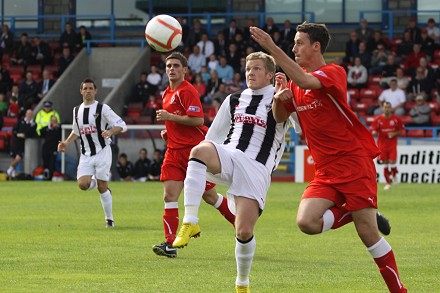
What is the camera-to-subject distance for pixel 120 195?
23.2 meters

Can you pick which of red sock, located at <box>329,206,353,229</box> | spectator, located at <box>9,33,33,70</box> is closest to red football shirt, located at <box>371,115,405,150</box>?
spectator, located at <box>9,33,33,70</box>

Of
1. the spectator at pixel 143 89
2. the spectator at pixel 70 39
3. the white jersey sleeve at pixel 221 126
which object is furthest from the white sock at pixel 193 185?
the spectator at pixel 70 39

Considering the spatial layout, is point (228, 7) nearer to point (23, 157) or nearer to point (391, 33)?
point (391, 33)

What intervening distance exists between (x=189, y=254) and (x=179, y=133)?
5.00ft

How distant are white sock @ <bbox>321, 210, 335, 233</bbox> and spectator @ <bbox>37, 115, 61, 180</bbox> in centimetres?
2357

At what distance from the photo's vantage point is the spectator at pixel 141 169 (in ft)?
100

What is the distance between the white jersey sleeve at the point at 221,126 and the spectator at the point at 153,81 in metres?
24.0

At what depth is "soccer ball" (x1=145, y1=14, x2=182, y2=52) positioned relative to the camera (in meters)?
12.6

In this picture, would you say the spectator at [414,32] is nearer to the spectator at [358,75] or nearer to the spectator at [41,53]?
the spectator at [358,75]

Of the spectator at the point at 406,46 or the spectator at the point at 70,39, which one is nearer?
the spectator at the point at 406,46

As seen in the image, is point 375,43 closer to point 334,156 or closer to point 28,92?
point 28,92

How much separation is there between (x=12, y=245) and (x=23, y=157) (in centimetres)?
1959

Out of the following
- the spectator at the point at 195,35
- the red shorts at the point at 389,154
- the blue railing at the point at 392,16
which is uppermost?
the blue railing at the point at 392,16

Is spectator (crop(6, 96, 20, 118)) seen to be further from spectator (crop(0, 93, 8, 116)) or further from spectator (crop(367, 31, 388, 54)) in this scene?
spectator (crop(367, 31, 388, 54))
